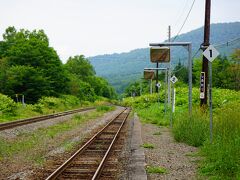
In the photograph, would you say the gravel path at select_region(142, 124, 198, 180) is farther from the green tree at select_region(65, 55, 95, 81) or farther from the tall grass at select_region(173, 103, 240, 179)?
the green tree at select_region(65, 55, 95, 81)

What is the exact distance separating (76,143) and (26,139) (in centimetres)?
276

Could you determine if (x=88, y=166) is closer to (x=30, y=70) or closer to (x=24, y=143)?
(x=24, y=143)

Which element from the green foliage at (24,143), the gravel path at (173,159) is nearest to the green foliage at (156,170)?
the gravel path at (173,159)

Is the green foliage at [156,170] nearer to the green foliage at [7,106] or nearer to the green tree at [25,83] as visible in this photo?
the green foliage at [7,106]

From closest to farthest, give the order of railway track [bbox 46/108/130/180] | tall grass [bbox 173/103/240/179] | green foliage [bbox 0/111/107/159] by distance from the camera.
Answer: tall grass [bbox 173/103/240/179]
railway track [bbox 46/108/130/180]
green foliage [bbox 0/111/107/159]

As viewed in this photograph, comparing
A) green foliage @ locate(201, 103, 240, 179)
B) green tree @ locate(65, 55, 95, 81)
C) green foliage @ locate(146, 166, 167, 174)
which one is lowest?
green foliage @ locate(146, 166, 167, 174)

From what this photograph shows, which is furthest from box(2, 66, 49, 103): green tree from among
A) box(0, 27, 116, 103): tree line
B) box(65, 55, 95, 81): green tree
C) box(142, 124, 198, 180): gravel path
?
box(65, 55, 95, 81): green tree

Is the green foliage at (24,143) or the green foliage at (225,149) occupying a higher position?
the green foliage at (225,149)

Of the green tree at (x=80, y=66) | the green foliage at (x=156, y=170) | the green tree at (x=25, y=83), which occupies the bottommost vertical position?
the green foliage at (x=156, y=170)

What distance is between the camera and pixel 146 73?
58.4m

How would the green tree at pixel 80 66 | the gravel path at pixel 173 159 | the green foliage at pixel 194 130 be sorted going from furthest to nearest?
the green tree at pixel 80 66 → the green foliage at pixel 194 130 → the gravel path at pixel 173 159

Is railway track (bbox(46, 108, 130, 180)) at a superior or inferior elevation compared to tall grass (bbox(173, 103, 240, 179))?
inferior

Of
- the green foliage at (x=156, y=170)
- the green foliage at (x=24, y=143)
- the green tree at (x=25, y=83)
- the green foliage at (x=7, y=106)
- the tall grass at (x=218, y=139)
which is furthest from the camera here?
the green tree at (x=25, y=83)

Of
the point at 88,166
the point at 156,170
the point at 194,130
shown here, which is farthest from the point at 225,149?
the point at 194,130
